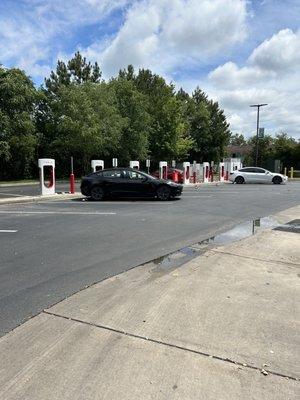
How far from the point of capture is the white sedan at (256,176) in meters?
36.4

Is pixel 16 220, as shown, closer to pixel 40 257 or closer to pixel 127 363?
pixel 40 257

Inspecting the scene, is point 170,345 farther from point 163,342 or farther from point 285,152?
point 285,152

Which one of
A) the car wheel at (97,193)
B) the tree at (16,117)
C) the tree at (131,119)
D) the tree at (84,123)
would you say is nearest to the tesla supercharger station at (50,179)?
the car wheel at (97,193)

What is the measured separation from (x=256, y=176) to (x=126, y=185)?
19450 millimetres

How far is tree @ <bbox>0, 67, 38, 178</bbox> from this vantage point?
118 feet

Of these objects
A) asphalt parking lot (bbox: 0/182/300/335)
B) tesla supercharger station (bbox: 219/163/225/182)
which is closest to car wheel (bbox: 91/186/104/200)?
asphalt parking lot (bbox: 0/182/300/335)

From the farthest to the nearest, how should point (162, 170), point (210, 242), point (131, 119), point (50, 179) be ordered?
point (131, 119) → point (162, 170) → point (50, 179) → point (210, 242)

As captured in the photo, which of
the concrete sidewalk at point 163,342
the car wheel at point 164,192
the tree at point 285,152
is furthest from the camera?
the tree at point 285,152

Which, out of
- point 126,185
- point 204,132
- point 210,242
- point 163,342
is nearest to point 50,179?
point 126,185

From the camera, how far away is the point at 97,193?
20.0 metres

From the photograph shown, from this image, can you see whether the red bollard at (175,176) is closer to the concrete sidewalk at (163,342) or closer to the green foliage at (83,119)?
the green foliage at (83,119)

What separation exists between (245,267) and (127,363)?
3.88m

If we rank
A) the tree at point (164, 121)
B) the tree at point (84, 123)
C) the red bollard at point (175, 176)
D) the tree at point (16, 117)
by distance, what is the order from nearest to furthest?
the red bollard at point (175, 176)
the tree at point (16, 117)
the tree at point (84, 123)
the tree at point (164, 121)

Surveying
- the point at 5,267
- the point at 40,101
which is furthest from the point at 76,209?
the point at 40,101
